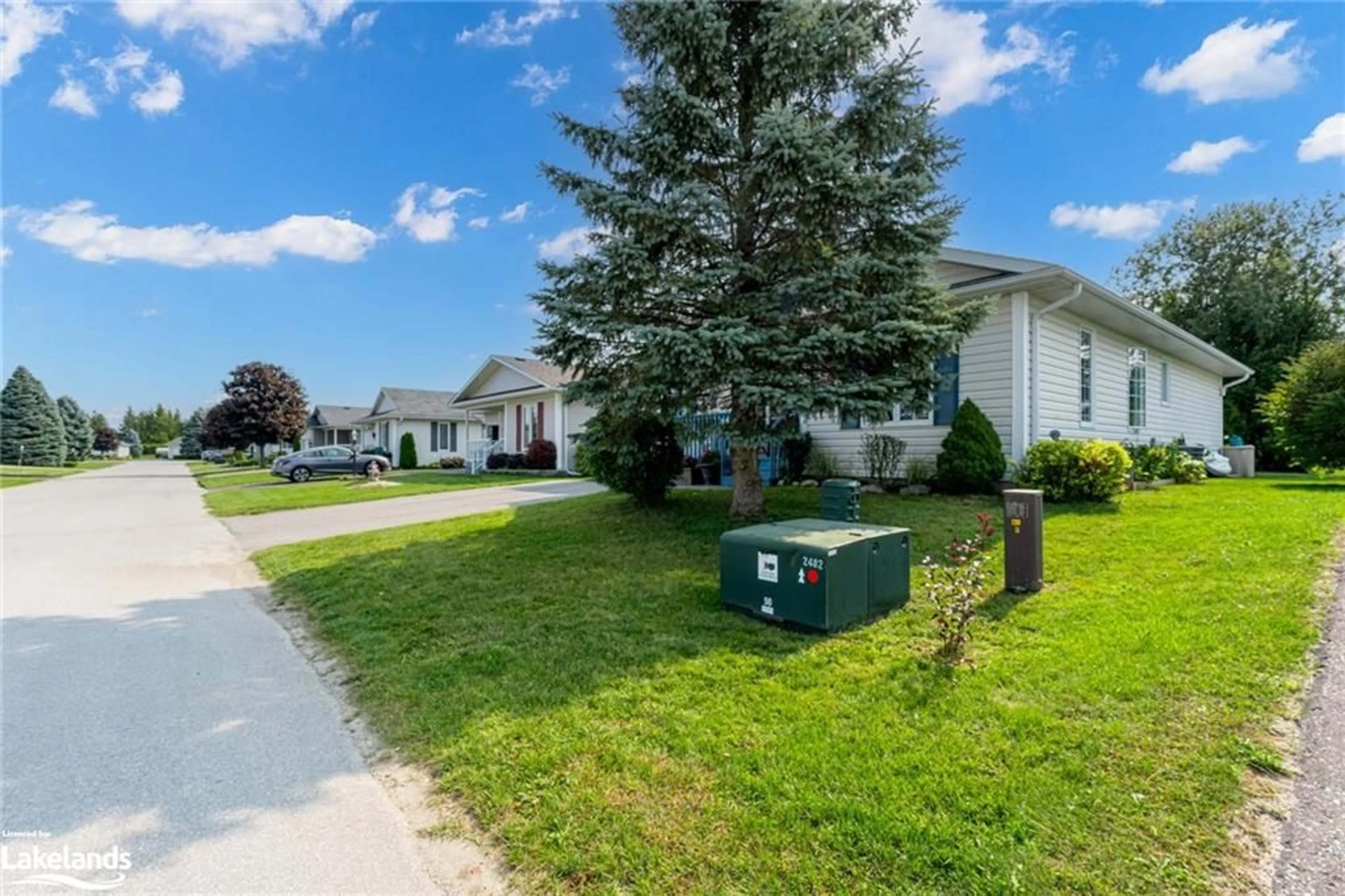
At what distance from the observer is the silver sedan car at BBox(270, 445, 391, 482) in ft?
78.4

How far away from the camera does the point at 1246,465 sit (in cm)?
1741

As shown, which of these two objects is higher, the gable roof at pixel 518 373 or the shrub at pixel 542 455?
the gable roof at pixel 518 373

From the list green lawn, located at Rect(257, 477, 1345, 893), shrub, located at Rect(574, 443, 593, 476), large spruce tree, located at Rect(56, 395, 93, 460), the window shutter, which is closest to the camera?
green lawn, located at Rect(257, 477, 1345, 893)

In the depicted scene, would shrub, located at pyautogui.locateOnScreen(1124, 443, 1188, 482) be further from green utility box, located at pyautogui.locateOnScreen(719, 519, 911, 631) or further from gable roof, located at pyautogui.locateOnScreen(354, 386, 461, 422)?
gable roof, located at pyautogui.locateOnScreen(354, 386, 461, 422)

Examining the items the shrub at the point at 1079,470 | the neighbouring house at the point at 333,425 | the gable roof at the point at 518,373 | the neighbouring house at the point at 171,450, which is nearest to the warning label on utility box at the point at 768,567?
the shrub at the point at 1079,470

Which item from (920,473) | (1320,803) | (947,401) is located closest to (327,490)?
(920,473)

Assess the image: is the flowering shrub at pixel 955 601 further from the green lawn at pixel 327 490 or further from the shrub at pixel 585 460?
the green lawn at pixel 327 490

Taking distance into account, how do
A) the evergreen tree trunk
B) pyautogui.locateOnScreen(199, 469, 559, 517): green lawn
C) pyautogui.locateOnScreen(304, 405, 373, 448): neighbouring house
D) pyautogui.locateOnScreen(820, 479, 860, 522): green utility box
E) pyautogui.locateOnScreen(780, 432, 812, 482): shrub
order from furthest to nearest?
pyautogui.locateOnScreen(304, 405, 373, 448): neighbouring house < pyautogui.locateOnScreen(199, 469, 559, 517): green lawn < pyautogui.locateOnScreen(780, 432, 812, 482): shrub < the evergreen tree trunk < pyautogui.locateOnScreen(820, 479, 860, 522): green utility box

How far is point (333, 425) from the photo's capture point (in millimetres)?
45375

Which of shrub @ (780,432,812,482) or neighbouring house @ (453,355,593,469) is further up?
neighbouring house @ (453,355,593,469)

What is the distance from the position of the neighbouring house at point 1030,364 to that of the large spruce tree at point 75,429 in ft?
220

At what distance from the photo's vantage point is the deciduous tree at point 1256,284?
1053 inches

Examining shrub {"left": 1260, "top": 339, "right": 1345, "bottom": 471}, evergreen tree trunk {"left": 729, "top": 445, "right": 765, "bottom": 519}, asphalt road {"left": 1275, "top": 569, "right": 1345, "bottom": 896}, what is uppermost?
shrub {"left": 1260, "top": 339, "right": 1345, "bottom": 471}

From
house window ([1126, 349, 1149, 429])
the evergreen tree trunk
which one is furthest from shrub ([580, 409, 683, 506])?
house window ([1126, 349, 1149, 429])
